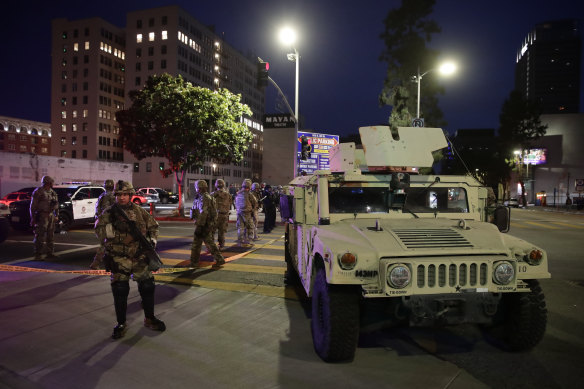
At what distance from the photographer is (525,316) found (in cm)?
379

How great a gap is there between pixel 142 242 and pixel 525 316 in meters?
4.23

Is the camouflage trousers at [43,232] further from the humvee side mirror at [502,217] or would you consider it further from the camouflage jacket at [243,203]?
the humvee side mirror at [502,217]

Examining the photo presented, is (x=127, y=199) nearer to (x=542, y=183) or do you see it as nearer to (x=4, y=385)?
(x=4, y=385)

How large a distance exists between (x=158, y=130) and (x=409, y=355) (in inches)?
770

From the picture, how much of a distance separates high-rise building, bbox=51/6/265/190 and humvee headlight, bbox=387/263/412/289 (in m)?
68.6

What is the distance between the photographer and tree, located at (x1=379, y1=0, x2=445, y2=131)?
31297 millimetres

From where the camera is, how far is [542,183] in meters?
53.9

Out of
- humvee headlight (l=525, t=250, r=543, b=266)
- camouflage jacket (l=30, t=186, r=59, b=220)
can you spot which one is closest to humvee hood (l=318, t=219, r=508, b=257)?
humvee headlight (l=525, t=250, r=543, b=266)

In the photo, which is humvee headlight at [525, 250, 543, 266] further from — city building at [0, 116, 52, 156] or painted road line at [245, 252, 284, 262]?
city building at [0, 116, 52, 156]

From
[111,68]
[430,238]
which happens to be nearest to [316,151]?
[430,238]

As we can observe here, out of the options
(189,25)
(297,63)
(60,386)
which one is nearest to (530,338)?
(60,386)

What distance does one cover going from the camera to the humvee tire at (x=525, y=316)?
12.4ft

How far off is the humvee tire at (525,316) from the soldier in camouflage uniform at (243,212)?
8.21 meters

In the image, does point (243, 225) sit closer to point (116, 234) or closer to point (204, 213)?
point (204, 213)
